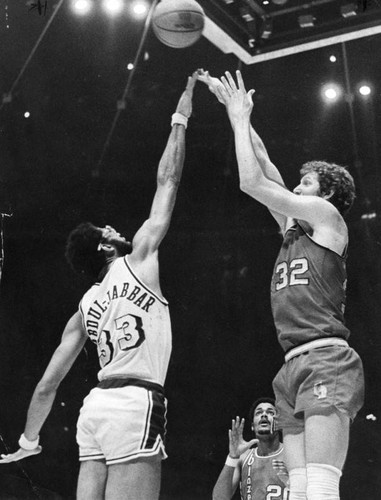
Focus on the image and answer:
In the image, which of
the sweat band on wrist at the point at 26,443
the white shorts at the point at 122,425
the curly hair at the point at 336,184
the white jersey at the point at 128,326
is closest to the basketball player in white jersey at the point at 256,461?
the sweat band on wrist at the point at 26,443

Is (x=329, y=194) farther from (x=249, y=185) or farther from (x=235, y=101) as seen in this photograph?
(x=235, y=101)

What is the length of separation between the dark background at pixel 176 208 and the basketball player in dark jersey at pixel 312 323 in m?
3.74

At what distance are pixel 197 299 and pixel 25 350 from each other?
1.72 m

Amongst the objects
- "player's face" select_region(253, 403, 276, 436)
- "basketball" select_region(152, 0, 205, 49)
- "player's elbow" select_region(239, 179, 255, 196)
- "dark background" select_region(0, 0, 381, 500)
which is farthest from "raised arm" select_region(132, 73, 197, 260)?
"dark background" select_region(0, 0, 381, 500)

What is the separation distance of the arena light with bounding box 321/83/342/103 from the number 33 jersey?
13.5 feet

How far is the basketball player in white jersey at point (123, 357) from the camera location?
3.13m

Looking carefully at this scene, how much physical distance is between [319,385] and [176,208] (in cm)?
475

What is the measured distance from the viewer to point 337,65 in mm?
7156

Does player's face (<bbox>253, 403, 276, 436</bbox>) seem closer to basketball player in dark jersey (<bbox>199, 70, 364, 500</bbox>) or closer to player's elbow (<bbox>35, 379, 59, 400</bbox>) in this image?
player's elbow (<bbox>35, 379, 59, 400</bbox>)

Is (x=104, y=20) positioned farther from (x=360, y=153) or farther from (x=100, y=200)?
(x=360, y=153)

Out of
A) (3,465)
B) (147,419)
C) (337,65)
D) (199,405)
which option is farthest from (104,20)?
(147,419)

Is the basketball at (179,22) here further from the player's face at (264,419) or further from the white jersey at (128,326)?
the player's face at (264,419)

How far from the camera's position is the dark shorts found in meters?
2.94

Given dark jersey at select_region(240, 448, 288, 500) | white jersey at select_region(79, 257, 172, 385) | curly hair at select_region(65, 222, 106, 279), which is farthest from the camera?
dark jersey at select_region(240, 448, 288, 500)
